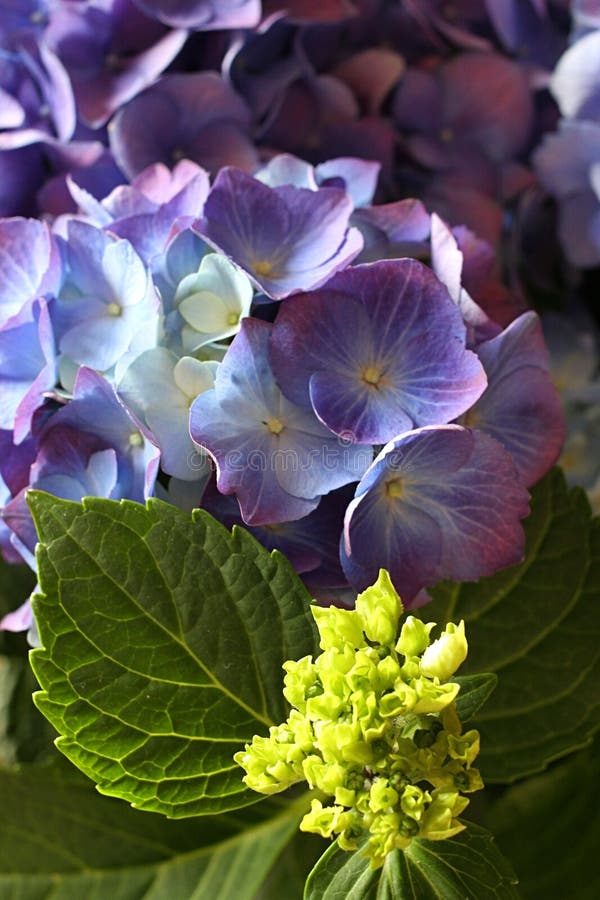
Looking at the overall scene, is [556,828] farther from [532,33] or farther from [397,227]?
[532,33]

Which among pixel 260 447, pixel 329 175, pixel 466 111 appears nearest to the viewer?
pixel 260 447

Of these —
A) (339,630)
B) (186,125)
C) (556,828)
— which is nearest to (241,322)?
(339,630)

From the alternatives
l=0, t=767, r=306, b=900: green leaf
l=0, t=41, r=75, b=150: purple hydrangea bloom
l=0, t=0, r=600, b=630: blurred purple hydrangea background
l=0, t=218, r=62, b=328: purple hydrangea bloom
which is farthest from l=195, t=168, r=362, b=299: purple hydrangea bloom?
l=0, t=767, r=306, b=900: green leaf

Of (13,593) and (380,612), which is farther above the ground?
(380,612)

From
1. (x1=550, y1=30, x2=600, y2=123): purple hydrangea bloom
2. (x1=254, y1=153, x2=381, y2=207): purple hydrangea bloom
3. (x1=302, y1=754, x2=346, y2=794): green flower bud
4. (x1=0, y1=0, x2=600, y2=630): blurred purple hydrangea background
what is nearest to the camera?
(x1=302, y1=754, x2=346, y2=794): green flower bud

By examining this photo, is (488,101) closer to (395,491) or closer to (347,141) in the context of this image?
(347,141)

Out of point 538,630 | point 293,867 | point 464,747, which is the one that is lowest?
point 293,867

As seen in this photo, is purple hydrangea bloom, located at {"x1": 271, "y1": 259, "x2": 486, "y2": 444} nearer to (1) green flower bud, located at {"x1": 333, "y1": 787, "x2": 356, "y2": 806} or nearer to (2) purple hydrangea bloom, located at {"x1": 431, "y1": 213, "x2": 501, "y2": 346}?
(2) purple hydrangea bloom, located at {"x1": 431, "y1": 213, "x2": 501, "y2": 346}
